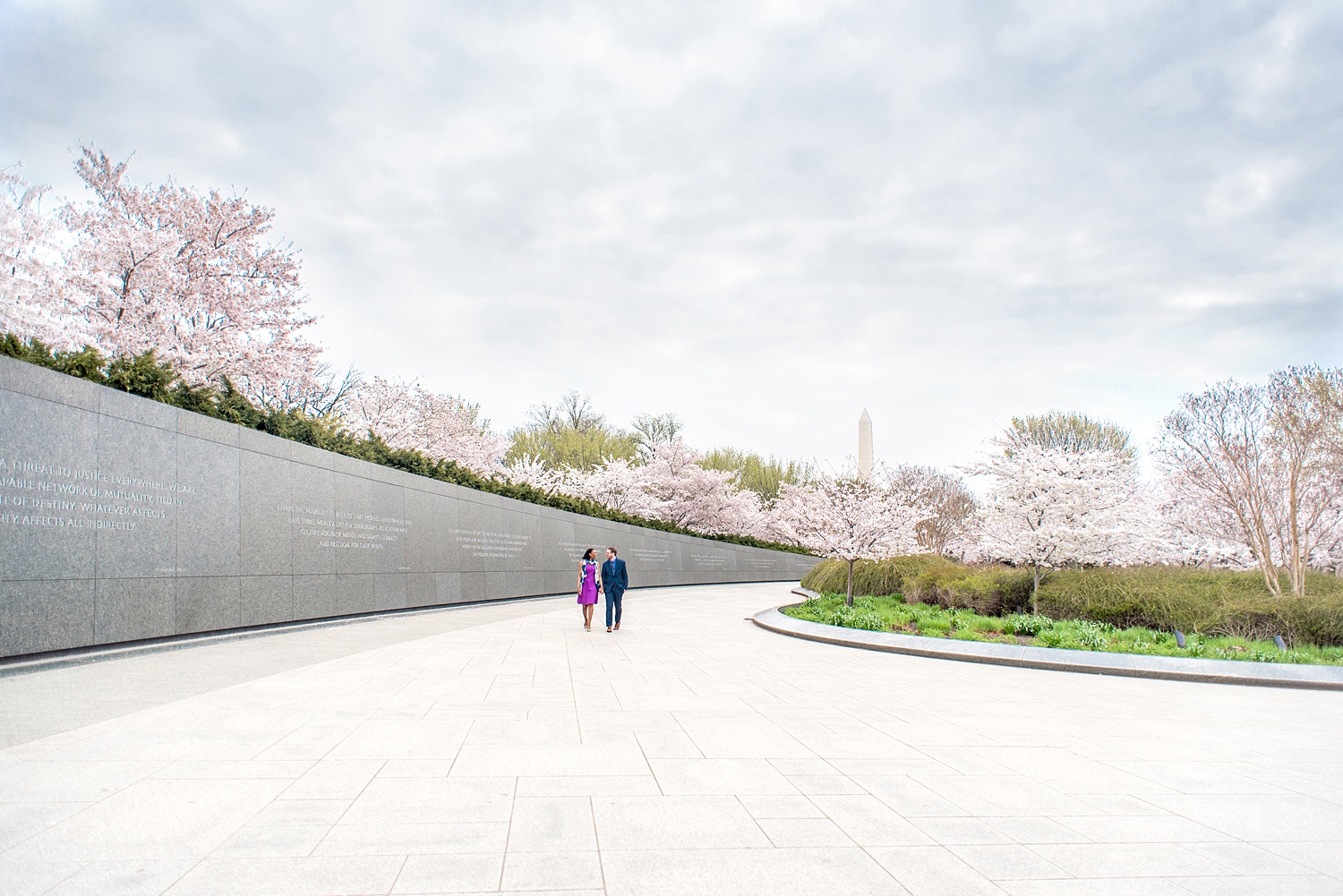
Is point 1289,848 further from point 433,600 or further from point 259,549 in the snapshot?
point 433,600

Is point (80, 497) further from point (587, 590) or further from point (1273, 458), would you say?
point (1273, 458)

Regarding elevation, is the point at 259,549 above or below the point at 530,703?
above

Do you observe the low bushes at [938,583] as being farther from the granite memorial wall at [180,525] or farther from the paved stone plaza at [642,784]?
the granite memorial wall at [180,525]

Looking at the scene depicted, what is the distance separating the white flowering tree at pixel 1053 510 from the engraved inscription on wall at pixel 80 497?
15.6 meters

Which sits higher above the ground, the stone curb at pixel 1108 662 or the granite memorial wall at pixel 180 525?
the granite memorial wall at pixel 180 525

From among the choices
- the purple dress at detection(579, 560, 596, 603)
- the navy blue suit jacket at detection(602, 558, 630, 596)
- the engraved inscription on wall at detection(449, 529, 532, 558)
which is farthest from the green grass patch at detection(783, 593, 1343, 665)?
the engraved inscription on wall at detection(449, 529, 532, 558)

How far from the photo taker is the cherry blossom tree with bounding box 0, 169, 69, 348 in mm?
17594

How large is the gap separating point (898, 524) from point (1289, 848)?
17.0 m

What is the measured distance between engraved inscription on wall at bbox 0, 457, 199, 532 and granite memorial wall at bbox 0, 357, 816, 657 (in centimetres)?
2

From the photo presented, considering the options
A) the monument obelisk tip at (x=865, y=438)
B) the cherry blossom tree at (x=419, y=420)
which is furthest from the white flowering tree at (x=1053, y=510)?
the monument obelisk tip at (x=865, y=438)

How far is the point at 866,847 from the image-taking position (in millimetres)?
3977

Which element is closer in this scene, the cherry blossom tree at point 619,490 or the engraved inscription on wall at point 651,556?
the engraved inscription on wall at point 651,556

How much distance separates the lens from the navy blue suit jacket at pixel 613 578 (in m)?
15.1

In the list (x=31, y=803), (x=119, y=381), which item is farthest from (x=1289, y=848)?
(x=119, y=381)
